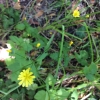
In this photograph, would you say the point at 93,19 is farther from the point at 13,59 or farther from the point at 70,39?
the point at 13,59

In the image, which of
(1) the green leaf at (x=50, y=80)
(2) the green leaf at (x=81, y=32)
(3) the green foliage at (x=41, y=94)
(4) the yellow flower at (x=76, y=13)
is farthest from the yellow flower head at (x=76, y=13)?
(3) the green foliage at (x=41, y=94)

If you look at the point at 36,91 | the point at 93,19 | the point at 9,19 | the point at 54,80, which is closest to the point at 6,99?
the point at 36,91

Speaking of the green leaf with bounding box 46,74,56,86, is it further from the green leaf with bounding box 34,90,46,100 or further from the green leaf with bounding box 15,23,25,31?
the green leaf with bounding box 15,23,25,31

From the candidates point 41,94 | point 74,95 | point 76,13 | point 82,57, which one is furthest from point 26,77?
point 76,13

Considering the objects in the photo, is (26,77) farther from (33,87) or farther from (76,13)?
(76,13)

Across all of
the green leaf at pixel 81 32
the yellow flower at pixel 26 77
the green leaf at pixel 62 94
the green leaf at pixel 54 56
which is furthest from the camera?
the green leaf at pixel 81 32

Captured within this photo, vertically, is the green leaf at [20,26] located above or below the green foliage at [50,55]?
above

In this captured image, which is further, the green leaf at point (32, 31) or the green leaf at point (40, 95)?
the green leaf at point (32, 31)

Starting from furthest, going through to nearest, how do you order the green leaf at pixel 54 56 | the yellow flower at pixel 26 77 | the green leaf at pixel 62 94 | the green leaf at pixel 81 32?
the green leaf at pixel 81 32
the green leaf at pixel 54 56
the green leaf at pixel 62 94
the yellow flower at pixel 26 77

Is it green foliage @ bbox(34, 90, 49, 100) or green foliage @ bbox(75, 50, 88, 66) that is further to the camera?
green foliage @ bbox(75, 50, 88, 66)

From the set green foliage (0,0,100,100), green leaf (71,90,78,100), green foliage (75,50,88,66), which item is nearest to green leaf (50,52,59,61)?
green foliage (0,0,100,100)

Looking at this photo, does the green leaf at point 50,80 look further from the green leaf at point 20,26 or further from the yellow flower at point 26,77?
the green leaf at point 20,26
